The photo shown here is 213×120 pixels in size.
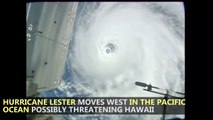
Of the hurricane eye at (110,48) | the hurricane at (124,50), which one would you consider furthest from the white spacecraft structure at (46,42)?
the hurricane eye at (110,48)

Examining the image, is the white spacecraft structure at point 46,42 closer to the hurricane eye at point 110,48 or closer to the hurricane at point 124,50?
the hurricane at point 124,50

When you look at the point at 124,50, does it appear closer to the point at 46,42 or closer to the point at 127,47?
the point at 127,47

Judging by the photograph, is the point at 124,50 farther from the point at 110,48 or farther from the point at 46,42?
the point at 46,42

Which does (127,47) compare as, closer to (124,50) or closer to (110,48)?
(124,50)

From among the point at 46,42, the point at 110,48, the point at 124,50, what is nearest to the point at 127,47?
the point at 124,50

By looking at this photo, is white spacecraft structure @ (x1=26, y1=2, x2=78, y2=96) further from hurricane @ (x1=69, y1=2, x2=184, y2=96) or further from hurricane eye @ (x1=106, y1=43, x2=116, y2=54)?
hurricane eye @ (x1=106, y1=43, x2=116, y2=54)

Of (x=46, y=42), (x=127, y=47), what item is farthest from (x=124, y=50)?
(x=46, y=42)

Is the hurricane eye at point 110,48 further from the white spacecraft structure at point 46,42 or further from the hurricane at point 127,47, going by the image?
the white spacecraft structure at point 46,42

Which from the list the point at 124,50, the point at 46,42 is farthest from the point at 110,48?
the point at 46,42
